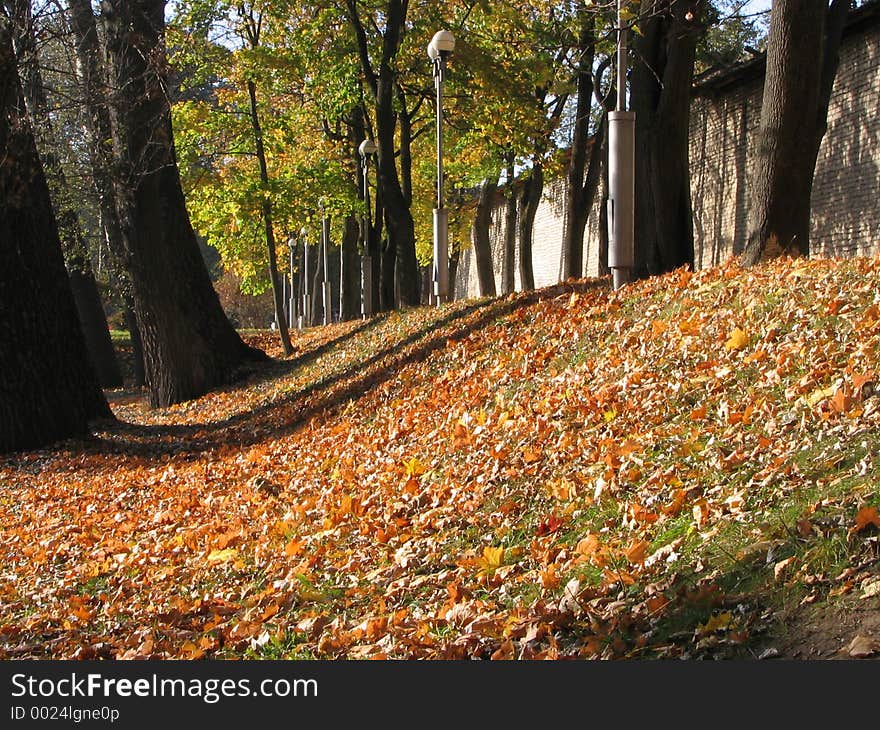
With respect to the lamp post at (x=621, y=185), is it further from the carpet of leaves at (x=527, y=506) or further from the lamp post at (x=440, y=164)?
the lamp post at (x=440, y=164)

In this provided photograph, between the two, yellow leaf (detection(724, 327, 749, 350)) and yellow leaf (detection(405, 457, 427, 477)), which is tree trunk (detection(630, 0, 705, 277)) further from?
yellow leaf (detection(405, 457, 427, 477))

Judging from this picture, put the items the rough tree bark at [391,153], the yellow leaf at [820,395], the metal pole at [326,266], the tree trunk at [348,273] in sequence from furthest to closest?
the tree trunk at [348,273] < the metal pole at [326,266] < the rough tree bark at [391,153] < the yellow leaf at [820,395]

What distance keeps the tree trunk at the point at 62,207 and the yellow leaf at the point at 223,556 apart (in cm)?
679

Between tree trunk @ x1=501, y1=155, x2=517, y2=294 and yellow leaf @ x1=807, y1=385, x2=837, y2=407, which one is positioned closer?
yellow leaf @ x1=807, y1=385, x2=837, y2=407

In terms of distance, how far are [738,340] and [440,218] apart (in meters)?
11.2

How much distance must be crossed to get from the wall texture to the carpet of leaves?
1052 cm

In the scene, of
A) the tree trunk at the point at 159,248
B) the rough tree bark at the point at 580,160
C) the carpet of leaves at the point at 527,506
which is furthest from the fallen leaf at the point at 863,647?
the rough tree bark at the point at 580,160

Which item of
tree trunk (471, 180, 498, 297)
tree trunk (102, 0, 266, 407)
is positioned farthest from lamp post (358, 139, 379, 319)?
tree trunk (471, 180, 498, 297)

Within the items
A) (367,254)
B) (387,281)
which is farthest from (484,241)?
(387,281)

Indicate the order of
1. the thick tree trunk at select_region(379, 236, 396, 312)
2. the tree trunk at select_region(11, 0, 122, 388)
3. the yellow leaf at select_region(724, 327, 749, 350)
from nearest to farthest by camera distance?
1. the yellow leaf at select_region(724, 327, 749, 350)
2. the tree trunk at select_region(11, 0, 122, 388)
3. the thick tree trunk at select_region(379, 236, 396, 312)

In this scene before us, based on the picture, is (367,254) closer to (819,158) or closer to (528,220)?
(528,220)

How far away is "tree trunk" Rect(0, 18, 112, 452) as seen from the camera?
13.4 m

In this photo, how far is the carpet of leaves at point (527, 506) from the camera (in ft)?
16.1

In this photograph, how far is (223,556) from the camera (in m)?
7.53
